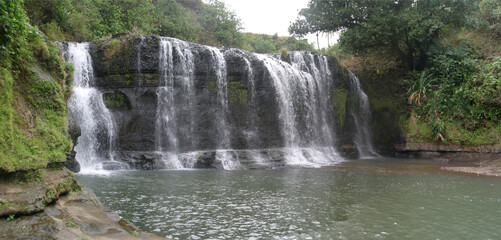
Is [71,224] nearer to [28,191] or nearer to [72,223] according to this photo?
[72,223]

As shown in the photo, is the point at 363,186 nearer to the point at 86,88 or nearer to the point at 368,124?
the point at 86,88

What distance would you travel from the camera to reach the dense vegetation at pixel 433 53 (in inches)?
695

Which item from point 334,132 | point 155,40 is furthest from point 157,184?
point 334,132

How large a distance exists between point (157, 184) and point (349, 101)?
1545 cm

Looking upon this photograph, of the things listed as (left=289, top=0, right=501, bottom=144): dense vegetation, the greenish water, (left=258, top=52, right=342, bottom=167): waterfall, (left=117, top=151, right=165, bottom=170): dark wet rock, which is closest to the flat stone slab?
the greenish water

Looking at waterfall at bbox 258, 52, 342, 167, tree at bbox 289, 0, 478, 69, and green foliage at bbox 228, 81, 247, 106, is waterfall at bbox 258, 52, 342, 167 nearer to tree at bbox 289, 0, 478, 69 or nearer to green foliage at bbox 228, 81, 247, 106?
green foliage at bbox 228, 81, 247, 106

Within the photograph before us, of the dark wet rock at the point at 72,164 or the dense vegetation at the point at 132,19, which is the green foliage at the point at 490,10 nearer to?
the dense vegetation at the point at 132,19

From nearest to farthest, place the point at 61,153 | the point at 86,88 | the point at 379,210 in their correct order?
the point at 61,153 → the point at 379,210 → the point at 86,88

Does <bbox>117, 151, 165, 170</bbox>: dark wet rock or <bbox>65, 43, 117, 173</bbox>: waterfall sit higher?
<bbox>65, 43, 117, 173</bbox>: waterfall

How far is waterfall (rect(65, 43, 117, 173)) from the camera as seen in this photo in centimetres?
1337

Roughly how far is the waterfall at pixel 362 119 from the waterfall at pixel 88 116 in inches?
578

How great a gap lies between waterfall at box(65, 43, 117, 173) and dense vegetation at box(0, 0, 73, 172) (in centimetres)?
758

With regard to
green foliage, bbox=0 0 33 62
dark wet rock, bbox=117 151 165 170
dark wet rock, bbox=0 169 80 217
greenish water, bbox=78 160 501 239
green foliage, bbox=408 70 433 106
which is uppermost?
green foliage, bbox=408 70 433 106

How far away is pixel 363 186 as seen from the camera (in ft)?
31.3
